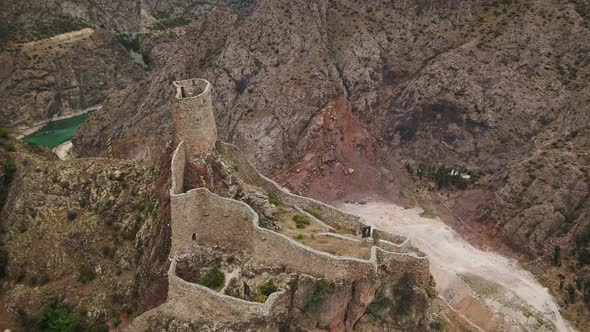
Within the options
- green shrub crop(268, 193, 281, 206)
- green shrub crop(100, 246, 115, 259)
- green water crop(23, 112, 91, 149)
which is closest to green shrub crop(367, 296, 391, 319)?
green shrub crop(268, 193, 281, 206)

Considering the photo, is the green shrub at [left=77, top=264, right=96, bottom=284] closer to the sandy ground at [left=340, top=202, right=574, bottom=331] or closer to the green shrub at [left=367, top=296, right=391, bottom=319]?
the green shrub at [left=367, top=296, right=391, bottom=319]

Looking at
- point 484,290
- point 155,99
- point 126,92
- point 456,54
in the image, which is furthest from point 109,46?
point 484,290

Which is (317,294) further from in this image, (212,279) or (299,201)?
(299,201)

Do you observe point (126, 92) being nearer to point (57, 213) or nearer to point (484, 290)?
point (57, 213)

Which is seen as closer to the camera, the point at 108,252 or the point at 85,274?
the point at 85,274

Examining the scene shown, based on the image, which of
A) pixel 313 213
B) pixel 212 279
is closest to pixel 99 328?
pixel 212 279

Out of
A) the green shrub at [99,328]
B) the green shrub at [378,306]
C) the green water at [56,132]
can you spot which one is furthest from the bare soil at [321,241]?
the green water at [56,132]
